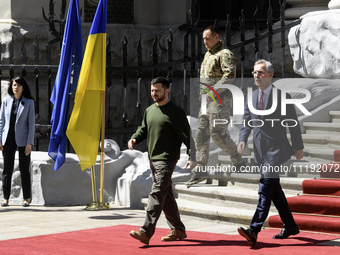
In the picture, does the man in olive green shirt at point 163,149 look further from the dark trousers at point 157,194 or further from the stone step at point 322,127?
the stone step at point 322,127

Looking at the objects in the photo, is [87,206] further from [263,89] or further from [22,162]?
[263,89]

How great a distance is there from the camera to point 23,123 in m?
11.3

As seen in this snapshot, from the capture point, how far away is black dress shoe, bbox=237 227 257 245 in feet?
26.3

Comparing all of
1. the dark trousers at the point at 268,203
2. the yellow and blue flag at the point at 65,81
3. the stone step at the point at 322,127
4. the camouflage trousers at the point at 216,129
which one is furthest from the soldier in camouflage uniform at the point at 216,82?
the dark trousers at the point at 268,203

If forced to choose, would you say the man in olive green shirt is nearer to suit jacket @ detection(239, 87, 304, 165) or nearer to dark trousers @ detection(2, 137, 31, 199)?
suit jacket @ detection(239, 87, 304, 165)

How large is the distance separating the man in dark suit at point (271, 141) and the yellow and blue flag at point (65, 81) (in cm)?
323

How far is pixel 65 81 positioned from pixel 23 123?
81 cm

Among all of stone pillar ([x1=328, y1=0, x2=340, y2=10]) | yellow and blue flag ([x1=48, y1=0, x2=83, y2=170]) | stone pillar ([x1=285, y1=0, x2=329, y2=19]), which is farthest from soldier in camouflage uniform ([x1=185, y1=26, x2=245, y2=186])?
stone pillar ([x1=285, y1=0, x2=329, y2=19])

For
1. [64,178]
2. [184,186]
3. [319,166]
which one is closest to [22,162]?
[64,178]

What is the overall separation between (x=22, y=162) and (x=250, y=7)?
638 cm

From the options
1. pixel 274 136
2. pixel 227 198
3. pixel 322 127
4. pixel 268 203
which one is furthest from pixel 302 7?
pixel 268 203

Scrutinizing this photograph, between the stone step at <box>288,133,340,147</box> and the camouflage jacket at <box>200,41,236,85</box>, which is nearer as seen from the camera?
the camouflage jacket at <box>200,41,236,85</box>

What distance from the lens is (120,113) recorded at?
1528 cm

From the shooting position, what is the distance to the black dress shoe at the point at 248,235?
803cm
